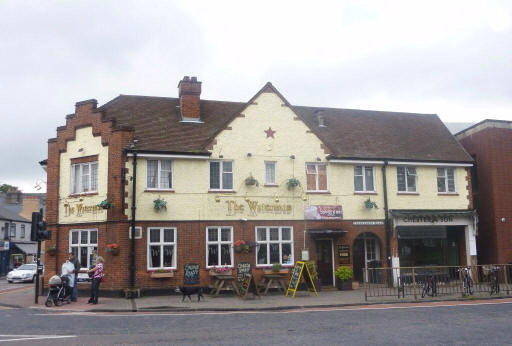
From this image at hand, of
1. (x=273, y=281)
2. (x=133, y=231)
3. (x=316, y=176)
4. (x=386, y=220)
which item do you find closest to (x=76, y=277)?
(x=133, y=231)

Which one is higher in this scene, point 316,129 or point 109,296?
point 316,129

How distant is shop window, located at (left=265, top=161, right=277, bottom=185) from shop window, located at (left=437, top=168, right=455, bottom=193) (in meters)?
8.89

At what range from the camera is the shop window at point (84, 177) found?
22172 mm

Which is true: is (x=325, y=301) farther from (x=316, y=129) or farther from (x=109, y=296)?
(x=316, y=129)

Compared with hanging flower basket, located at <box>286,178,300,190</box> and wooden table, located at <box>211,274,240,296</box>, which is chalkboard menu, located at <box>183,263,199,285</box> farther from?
hanging flower basket, located at <box>286,178,300,190</box>

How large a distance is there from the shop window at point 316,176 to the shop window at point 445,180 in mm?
6377

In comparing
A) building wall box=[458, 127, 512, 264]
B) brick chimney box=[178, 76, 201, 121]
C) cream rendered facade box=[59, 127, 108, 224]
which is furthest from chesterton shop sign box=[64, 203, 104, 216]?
building wall box=[458, 127, 512, 264]

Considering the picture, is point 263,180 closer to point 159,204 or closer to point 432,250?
point 159,204

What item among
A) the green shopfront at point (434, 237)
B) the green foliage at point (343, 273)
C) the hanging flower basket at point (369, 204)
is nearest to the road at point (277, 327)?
the green foliage at point (343, 273)

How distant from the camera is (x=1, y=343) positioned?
34.5 feet

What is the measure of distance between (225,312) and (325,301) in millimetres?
4198

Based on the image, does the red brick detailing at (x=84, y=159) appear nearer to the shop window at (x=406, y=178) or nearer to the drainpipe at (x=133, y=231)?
the drainpipe at (x=133, y=231)

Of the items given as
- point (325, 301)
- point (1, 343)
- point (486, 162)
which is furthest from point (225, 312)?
point (486, 162)

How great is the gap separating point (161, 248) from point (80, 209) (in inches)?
159
